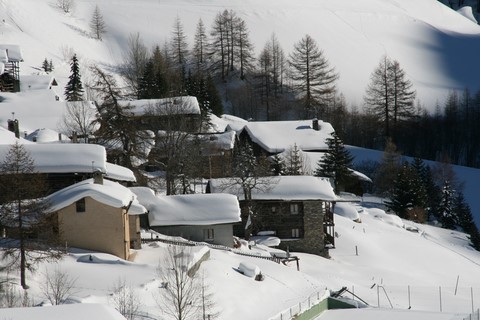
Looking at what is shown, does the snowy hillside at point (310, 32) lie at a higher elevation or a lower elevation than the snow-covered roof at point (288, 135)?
higher

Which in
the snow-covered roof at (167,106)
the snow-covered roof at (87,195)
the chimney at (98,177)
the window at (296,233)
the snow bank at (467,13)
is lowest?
the window at (296,233)

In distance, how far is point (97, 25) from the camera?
11675 cm

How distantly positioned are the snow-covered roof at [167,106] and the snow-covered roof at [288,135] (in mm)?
6130

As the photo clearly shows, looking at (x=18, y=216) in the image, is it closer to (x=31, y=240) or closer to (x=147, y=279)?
(x=31, y=240)

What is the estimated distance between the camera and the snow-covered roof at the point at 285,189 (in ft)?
145

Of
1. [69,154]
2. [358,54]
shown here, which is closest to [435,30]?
[358,54]

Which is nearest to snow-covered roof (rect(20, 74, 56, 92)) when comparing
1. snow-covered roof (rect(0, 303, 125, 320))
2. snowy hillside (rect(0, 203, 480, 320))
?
snowy hillside (rect(0, 203, 480, 320))

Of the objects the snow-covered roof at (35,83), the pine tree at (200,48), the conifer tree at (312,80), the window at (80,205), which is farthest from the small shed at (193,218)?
the pine tree at (200,48)

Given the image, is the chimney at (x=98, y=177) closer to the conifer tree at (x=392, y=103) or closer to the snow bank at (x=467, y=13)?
the conifer tree at (x=392, y=103)

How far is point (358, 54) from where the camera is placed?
122 metres

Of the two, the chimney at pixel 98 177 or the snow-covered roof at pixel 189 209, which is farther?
the snow-covered roof at pixel 189 209

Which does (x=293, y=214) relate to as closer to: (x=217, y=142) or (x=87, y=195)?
(x=87, y=195)

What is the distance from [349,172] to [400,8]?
90.3 m

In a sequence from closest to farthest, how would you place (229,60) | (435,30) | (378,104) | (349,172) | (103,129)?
(103,129) → (349,172) → (378,104) → (229,60) → (435,30)
